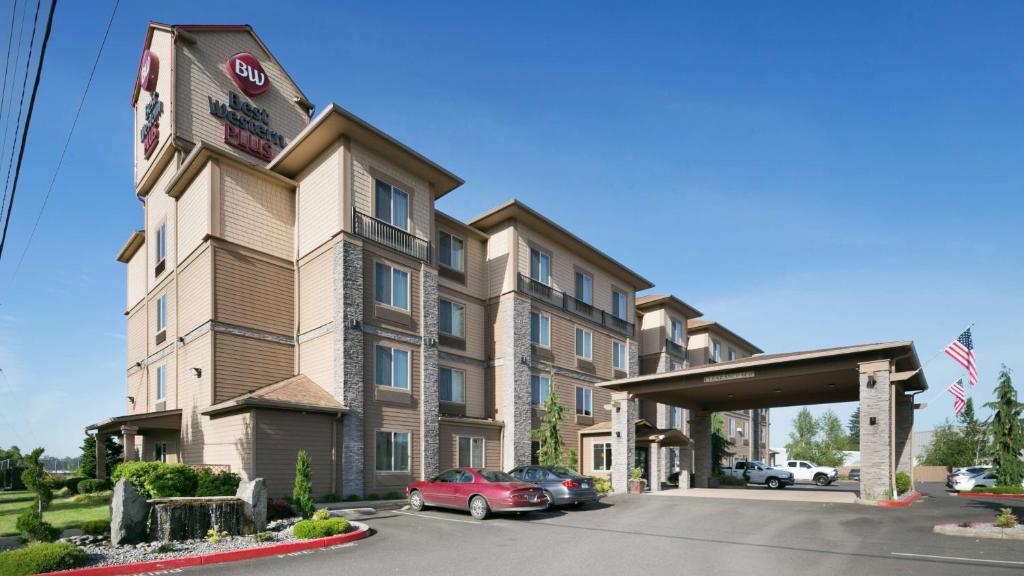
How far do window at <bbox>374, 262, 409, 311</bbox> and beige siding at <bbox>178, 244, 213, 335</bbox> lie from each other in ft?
19.8

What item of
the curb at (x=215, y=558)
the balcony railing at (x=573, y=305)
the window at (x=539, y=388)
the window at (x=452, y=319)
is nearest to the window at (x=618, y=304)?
the balcony railing at (x=573, y=305)

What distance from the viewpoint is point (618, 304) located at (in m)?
42.0

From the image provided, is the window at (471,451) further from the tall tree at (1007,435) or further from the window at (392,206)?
the tall tree at (1007,435)

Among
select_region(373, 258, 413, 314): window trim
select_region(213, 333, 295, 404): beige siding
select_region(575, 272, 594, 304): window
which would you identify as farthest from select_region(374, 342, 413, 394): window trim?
select_region(575, 272, 594, 304): window

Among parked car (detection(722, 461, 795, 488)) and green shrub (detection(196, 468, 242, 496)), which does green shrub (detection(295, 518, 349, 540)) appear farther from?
parked car (detection(722, 461, 795, 488))

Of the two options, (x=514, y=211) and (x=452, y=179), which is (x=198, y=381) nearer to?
(x=452, y=179)

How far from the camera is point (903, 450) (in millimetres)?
27109

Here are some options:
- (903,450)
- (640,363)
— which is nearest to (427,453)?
(903,450)

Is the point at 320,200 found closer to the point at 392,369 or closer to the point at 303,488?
the point at 392,369

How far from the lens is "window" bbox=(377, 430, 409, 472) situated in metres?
24.9

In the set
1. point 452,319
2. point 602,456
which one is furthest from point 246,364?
point 602,456

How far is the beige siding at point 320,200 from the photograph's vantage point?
998 inches

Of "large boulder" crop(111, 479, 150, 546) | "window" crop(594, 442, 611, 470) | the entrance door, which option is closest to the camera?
"large boulder" crop(111, 479, 150, 546)

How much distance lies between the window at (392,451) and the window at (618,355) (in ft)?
58.3
